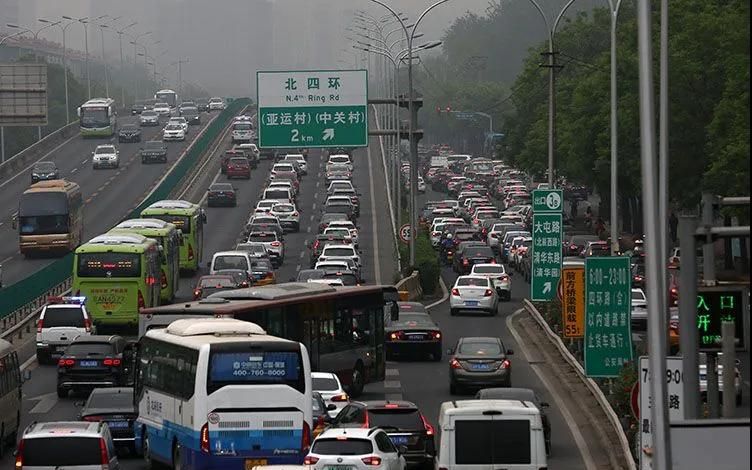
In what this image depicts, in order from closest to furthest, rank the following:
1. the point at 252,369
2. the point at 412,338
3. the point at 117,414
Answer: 1. the point at 252,369
2. the point at 117,414
3. the point at 412,338

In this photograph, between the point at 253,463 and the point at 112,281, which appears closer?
the point at 253,463

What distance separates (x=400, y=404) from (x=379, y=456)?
5.25 meters

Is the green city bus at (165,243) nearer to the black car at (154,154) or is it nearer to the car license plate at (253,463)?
the car license plate at (253,463)

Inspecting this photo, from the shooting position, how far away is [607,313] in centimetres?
2841

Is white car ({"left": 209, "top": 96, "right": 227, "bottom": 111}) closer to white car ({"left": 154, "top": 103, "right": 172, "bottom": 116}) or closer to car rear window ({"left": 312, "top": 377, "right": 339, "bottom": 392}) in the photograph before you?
white car ({"left": 154, "top": 103, "right": 172, "bottom": 116})

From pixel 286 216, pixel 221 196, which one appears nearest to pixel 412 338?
pixel 286 216

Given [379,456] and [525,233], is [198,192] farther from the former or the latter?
[379,456]

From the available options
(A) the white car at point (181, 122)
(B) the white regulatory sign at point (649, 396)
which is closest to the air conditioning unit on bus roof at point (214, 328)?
(B) the white regulatory sign at point (649, 396)

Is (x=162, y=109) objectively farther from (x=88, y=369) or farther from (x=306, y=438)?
(x=306, y=438)

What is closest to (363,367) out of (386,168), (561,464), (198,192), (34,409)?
(34,409)

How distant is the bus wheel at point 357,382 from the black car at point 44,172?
213 ft

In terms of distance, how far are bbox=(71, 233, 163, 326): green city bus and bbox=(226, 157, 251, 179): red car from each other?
192 feet

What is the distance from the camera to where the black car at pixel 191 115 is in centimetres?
15088

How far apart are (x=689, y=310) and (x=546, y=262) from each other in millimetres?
31241
